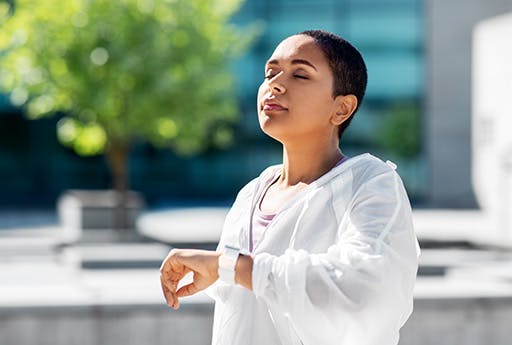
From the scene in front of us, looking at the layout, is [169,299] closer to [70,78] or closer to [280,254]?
[280,254]

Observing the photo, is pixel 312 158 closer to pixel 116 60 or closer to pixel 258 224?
pixel 258 224

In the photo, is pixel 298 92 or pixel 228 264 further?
pixel 298 92

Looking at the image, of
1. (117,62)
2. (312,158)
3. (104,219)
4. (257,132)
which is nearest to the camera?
(312,158)

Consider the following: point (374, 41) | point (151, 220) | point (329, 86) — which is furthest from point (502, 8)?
point (329, 86)

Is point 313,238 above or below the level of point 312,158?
below

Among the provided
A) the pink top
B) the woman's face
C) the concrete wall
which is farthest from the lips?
the concrete wall

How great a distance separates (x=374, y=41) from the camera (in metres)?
36.4

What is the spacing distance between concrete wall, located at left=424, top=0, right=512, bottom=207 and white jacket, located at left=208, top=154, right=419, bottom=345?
33782 millimetres

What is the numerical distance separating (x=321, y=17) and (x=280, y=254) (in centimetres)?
3526

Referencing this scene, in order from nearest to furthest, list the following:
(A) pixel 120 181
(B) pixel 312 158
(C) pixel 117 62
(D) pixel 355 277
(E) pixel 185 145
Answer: (D) pixel 355 277
(B) pixel 312 158
(C) pixel 117 62
(A) pixel 120 181
(E) pixel 185 145

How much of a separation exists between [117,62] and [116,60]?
0.05 metres

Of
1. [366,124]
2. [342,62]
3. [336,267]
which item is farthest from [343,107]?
[366,124]

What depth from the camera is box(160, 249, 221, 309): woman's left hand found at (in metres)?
2.19

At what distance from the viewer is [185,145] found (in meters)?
19.8
